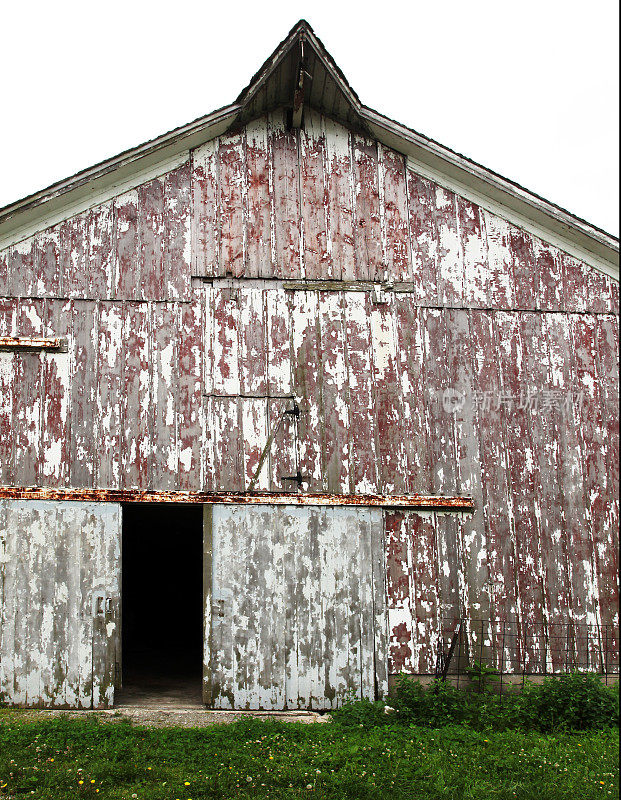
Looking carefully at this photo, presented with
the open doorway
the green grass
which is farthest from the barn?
the open doorway

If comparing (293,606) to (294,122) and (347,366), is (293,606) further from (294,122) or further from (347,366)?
(294,122)

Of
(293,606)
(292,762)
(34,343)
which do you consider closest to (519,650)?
(293,606)

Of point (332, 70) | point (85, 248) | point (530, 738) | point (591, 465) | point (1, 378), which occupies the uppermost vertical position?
point (332, 70)

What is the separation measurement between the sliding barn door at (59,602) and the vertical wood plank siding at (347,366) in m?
0.24

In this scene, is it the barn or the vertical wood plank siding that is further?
the vertical wood plank siding

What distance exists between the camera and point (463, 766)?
6.83m

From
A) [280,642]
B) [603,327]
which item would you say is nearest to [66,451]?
[280,642]

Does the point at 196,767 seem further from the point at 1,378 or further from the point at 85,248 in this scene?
the point at 85,248

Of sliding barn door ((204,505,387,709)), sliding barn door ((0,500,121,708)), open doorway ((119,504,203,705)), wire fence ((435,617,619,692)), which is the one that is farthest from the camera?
open doorway ((119,504,203,705))

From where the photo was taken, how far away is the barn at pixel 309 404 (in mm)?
8867

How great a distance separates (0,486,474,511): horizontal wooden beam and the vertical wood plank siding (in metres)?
0.12

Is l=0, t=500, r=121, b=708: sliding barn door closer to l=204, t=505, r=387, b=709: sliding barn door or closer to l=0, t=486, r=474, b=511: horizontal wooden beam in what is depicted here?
l=0, t=486, r=474, b=511: horizontal wooden beam

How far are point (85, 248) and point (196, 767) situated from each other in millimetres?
5678

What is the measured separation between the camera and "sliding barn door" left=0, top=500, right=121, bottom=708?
8547mm
